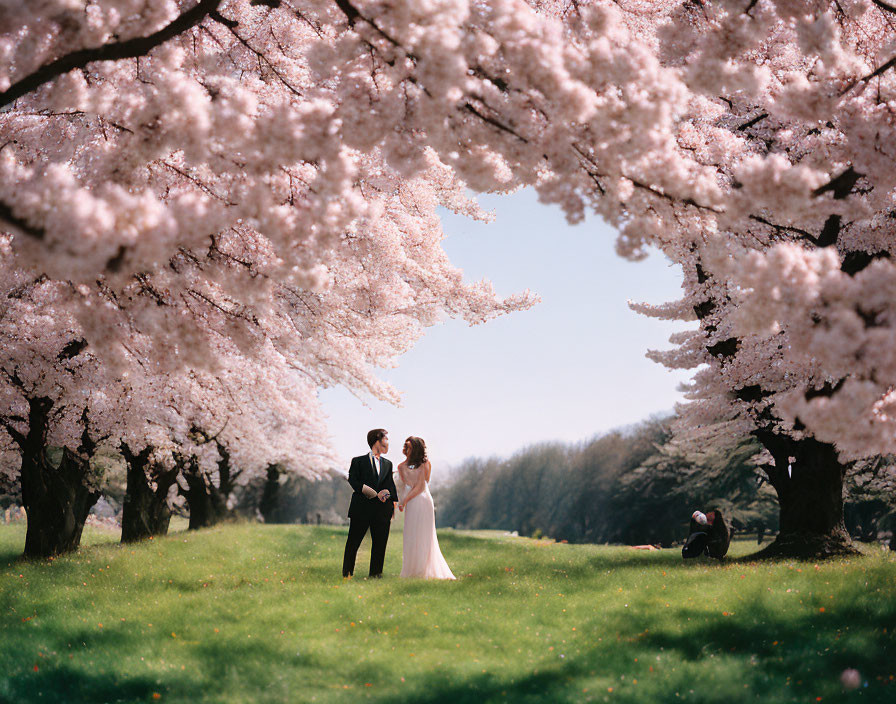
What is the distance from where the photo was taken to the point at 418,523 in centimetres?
1380

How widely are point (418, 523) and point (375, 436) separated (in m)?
1.93

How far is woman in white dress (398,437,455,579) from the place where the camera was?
1374 centimetres

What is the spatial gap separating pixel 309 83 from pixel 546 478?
80873 millimetres

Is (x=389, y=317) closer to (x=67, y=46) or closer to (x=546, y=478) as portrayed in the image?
(x=67, y=46)

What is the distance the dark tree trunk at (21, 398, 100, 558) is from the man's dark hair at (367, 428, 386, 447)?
760 cm

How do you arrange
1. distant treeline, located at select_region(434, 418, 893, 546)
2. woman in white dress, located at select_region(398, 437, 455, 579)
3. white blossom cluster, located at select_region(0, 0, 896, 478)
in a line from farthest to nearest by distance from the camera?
distant treeline, located at select_region(434, 418, 893, 546), woman in white dress, located at select_region(398, 437, 455, 579), white blossom cluster, located at select_region(0, 0, 896, 478)

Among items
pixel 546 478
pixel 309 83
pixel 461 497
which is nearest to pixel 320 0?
pixel 309 83

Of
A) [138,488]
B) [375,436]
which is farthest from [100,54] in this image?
[138,488]

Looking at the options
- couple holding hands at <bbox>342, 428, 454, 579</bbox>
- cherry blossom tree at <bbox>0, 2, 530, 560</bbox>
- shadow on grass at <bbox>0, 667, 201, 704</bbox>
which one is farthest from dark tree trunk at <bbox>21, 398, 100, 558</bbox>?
shadow on grass at <bbox>0, 667, 201, 704</bbox>

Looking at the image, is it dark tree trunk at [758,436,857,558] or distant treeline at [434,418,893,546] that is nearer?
dark tree trunk at [758,436,857,558]

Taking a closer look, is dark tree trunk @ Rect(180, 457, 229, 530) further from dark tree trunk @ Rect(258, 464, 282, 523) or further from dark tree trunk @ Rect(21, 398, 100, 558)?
dark tree trunk @ Rect(21, 398, 100, 558)

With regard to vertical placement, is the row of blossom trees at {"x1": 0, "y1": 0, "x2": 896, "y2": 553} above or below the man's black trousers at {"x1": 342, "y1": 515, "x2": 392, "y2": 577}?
above

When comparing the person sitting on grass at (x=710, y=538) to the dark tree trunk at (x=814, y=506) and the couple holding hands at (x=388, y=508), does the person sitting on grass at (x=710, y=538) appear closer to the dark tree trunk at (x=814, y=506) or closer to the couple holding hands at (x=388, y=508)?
the dark tree trunk at (x=814, y=506)

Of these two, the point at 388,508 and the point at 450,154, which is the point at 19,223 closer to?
the point at 450,154
